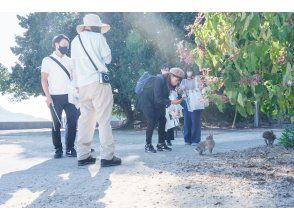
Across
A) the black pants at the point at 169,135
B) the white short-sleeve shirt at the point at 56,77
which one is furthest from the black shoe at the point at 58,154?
the black pants at the point at 169,135

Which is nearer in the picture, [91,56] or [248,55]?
[248,55]

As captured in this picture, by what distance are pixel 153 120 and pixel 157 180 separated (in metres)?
2.12

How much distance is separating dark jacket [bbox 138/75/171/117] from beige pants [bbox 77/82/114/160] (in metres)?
1.22

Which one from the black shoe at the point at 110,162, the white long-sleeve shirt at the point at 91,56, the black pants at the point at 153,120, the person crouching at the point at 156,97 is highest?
the white long-sleeve shirt at the point at 91,56

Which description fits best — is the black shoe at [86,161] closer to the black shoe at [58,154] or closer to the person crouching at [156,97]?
the black shoe at [58,154]

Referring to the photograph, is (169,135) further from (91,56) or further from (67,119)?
(91,56)

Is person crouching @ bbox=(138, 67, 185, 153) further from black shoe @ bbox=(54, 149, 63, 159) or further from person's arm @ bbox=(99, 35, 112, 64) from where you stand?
person's arm @ bbox=(99, 35, 112, 64)

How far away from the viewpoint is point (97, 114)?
477 centimetres

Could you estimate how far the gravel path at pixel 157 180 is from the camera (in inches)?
131

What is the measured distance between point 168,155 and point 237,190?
2.25 meters

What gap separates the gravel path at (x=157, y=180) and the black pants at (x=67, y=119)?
0.85ft

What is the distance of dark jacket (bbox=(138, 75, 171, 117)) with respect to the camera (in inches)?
234

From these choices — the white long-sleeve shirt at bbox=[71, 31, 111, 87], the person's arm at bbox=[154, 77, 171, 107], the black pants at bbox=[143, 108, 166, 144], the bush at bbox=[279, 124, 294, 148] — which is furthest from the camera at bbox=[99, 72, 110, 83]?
the bush at bbox=[279, 124, 294, 148]

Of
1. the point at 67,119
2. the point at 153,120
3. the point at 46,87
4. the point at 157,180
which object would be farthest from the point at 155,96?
the point at 157,180
